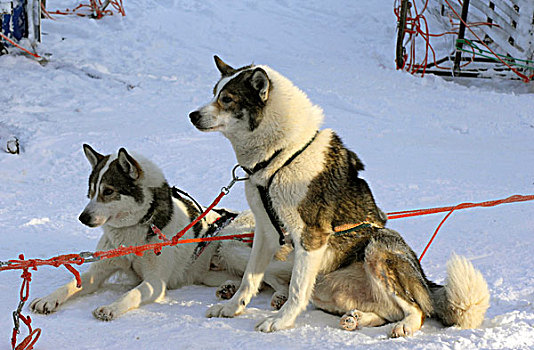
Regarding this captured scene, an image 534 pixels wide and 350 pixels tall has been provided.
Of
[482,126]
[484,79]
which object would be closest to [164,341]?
[482,126]

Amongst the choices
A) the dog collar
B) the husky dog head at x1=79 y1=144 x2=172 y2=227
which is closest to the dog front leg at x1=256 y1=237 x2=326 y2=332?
the dog collar

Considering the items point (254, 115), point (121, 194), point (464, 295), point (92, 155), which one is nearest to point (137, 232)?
point (121, 194)

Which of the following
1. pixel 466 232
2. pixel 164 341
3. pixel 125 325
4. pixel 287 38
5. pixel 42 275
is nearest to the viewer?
pixel 164 341

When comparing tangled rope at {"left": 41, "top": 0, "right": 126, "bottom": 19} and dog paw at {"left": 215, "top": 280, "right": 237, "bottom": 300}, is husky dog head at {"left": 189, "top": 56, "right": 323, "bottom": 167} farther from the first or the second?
tangled rope at {"left": 41, "top": 0, "right": 126, "bottom": 19}

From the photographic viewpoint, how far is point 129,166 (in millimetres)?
3186

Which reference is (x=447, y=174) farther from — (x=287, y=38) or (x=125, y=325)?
(x=287, y=38)

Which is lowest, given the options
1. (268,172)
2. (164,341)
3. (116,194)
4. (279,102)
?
(164,341)

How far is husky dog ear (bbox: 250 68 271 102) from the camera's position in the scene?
9.00ft

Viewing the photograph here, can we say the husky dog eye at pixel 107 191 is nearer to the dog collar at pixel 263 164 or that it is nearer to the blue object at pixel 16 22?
the dog collar at pixel 263 164

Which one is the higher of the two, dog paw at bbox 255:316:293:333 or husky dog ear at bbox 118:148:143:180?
husky dog ear at bbox 118:148:143:180

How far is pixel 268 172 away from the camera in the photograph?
2773 millimetres

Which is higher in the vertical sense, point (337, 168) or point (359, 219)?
point (337, 168)

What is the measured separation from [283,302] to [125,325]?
2.62 ft

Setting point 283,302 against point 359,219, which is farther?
point 283,302
